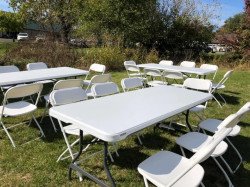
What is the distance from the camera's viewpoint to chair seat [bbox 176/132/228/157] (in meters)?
3.04

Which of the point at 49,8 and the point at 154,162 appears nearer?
the point at 154,162

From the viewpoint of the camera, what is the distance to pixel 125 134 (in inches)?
95.1

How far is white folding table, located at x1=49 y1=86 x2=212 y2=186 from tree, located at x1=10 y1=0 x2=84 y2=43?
14.4 m

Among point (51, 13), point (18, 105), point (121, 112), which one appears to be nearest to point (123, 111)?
point (121, 112)

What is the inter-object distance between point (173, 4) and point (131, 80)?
36.2 ft

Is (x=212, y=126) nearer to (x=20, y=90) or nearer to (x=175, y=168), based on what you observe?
(x=175, y=168)

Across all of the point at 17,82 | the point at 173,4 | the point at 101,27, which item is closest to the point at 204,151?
the point at 17,82

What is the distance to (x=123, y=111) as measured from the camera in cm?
298

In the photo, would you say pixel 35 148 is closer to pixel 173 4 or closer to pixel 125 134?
pixel 125 134

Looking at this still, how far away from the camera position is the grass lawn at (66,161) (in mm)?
3277

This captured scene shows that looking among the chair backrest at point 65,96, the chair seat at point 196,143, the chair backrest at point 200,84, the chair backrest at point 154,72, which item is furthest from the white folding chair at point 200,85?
the chair backrest at point 65,96

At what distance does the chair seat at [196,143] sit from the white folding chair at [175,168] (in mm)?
329

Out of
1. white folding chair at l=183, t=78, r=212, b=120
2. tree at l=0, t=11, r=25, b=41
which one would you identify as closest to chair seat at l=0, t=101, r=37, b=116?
white folding chair at l=183, t=78, r=212, b=120

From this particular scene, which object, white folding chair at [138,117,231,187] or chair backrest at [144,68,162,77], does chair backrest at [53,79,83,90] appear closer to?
chair backrest at [144,68,162,77]
